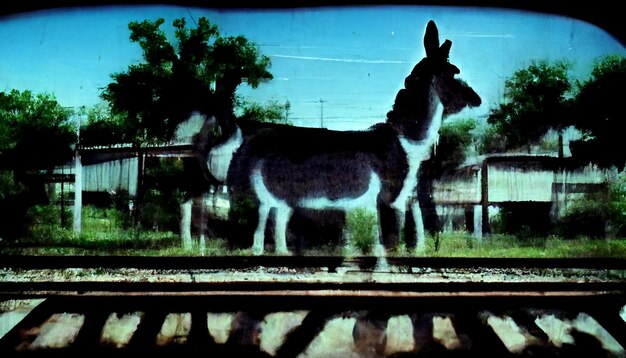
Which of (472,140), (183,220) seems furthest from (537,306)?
(183,220)

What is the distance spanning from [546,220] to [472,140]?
1381mm

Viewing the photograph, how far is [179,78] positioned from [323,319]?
333 centimetres

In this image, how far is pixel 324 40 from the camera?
5461 millimetres

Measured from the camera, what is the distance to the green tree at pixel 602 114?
18.3 ft

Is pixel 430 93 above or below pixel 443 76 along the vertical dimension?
below

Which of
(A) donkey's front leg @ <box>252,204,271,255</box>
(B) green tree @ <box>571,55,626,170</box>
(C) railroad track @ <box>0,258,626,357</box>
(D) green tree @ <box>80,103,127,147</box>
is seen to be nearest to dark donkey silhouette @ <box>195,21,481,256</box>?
(A) donkey's front leg @ <box>252,204,271,255</box>

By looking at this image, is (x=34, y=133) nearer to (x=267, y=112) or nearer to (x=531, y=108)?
(x=267, y=112)

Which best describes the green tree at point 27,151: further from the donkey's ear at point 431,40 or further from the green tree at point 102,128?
the donkey's ear at point 431,40

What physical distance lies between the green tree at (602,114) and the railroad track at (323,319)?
244 centimetres

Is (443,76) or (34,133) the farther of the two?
(34,133)

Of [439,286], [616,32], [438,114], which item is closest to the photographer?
Answer: [616,32]

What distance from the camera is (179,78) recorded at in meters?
5.74

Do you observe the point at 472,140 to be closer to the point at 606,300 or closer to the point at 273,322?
the point at 606,300

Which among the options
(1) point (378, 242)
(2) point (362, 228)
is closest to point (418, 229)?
(1) point (378, 242)
